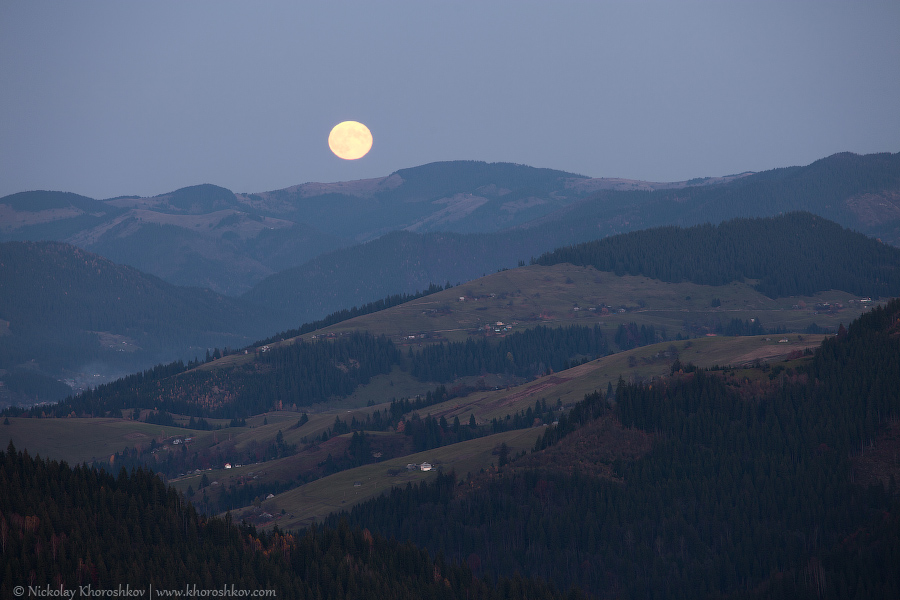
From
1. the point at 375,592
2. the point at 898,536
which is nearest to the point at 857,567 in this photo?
the point at 898,536

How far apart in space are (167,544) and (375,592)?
4007cm

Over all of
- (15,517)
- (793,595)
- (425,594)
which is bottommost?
(793,595)

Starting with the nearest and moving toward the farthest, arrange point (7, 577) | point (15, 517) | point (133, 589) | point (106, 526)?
point (7, 577) → point (133, 589) → point (15, 517) → point (106, 526)

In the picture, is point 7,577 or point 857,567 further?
point 857,567

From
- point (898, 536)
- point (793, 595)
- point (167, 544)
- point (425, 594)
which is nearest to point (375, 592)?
point (425, 594)

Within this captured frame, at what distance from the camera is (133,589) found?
539ft

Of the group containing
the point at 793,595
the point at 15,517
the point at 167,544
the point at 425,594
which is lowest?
the point at 793,595

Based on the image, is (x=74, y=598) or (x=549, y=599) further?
(x=549, y=599)

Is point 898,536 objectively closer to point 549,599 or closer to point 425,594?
point 549,599

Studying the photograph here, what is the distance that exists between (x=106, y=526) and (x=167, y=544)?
37.4 ft

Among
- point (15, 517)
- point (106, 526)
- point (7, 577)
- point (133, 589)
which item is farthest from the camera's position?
point (106, 526)

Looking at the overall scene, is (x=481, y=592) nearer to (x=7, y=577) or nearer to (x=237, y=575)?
(x=237, y=575)

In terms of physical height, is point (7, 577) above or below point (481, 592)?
above

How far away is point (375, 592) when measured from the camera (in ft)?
613
